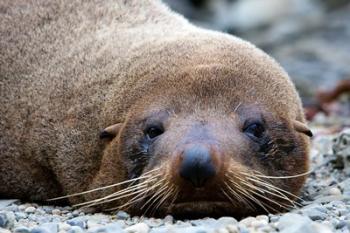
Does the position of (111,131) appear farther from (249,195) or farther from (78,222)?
(249,195)

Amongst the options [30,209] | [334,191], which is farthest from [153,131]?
[334,191]

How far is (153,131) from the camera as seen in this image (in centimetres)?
626

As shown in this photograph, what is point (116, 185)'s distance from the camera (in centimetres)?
650

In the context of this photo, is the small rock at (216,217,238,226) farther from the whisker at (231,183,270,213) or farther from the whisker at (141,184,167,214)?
the whisker at (141,184,167,214)

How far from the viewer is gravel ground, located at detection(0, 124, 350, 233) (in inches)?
213

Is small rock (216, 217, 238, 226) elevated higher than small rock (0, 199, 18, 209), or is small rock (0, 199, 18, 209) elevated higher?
small rock (0, 199, 18, 209)

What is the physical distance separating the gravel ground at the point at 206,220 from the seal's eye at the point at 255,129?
1.90ft

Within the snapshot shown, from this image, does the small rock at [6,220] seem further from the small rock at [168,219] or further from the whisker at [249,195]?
the whisker at [249,195]

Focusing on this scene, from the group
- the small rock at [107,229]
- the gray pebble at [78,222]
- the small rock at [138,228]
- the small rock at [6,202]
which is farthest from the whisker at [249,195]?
the small rock at [6,202]

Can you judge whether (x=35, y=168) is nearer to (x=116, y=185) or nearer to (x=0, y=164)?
(x=0, y=164)

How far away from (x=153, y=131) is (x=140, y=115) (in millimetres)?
196

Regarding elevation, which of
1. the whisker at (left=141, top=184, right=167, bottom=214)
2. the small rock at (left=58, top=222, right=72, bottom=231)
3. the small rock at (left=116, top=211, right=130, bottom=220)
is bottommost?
the small rock at (left=58, top=222, right=72, bottom=231)

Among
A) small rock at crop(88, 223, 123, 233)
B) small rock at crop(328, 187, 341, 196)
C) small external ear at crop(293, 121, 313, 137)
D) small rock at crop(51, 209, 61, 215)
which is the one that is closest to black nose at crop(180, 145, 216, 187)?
small rock at crop(88, 223, 123, 233)

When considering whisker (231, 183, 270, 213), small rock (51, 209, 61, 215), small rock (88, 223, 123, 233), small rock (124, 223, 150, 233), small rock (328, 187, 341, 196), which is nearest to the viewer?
small rock (88, 223, 123, 233)
